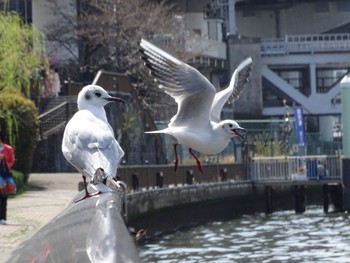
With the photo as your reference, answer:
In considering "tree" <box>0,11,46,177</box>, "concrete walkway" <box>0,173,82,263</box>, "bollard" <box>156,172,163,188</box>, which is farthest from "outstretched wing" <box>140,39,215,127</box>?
"bollard" <box>156,172,163,188</box>

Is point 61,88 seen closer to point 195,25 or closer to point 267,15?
point 195,25

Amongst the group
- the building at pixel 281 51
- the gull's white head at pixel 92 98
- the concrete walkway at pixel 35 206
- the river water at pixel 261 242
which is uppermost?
the building at pixel 281 51

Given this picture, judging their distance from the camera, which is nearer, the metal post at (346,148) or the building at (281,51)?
the metal post at (346,148)

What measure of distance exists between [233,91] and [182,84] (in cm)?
196

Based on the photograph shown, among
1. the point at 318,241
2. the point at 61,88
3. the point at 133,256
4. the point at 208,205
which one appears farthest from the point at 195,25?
the point at 133,256

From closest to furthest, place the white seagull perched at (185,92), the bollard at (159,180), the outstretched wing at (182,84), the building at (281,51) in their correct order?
the white seagull perched at (185,92)
the outstretched wing at (182,84)
the bollard at (159,180)
the building at (281,51)

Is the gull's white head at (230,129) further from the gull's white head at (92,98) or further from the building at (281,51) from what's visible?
the building at (281,51)

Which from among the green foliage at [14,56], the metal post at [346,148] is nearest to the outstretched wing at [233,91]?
the green foliage at [14,56]

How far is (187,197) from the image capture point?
35.2m

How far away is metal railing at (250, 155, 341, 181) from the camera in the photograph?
4175 cm

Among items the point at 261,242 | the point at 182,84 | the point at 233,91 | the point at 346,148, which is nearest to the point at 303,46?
the point at 346,148

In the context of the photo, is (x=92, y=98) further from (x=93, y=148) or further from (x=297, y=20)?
(x=297, y=20)

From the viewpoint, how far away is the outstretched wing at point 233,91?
54.4 feet

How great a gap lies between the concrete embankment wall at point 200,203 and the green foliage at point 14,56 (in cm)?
442
